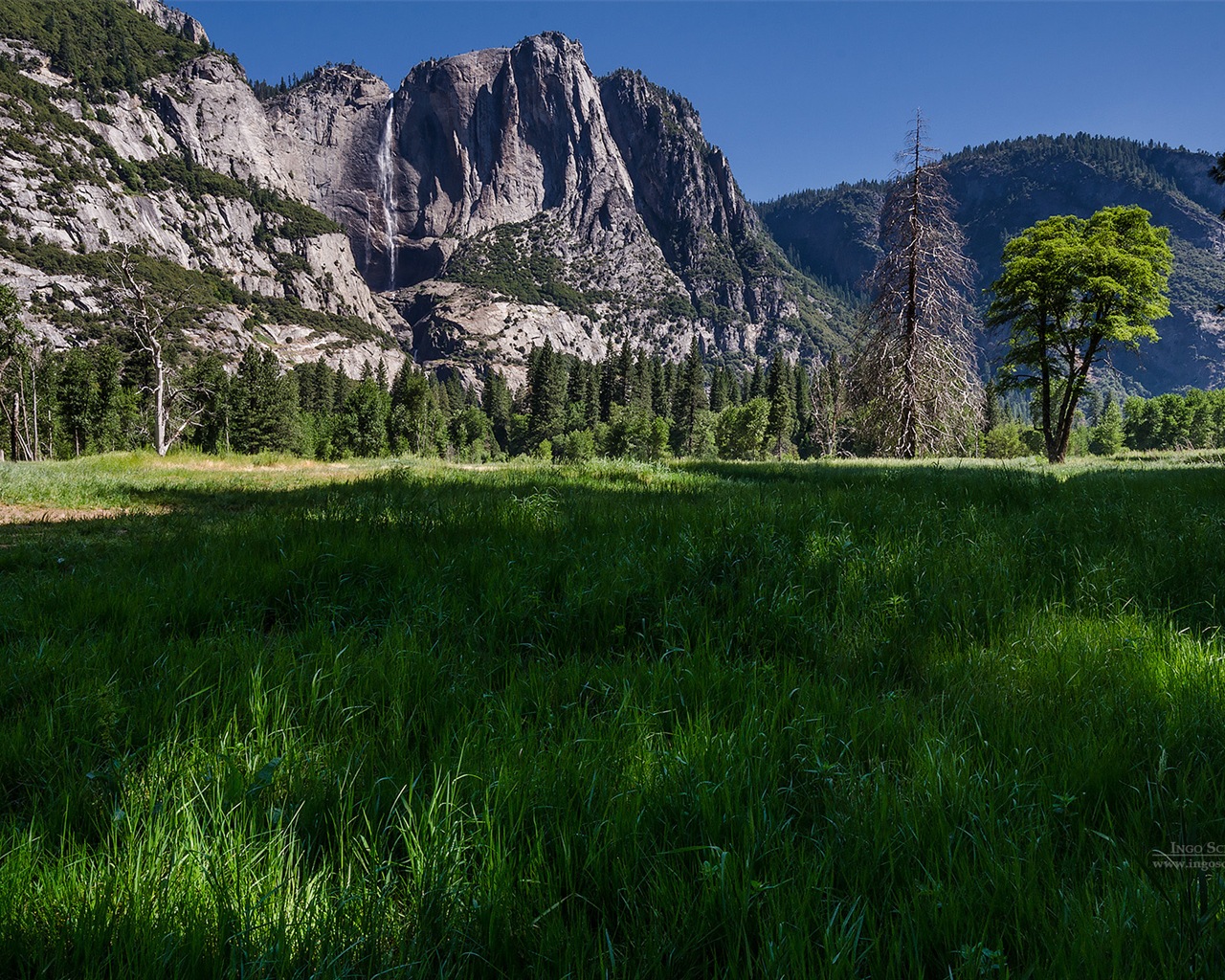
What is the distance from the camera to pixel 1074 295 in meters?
26.3

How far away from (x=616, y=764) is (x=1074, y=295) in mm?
34230

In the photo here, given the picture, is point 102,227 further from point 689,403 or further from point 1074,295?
point 1074,295

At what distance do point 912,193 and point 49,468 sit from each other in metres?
32.2

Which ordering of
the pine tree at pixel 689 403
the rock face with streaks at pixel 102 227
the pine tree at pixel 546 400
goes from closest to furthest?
the pine tree at pixel 546 400 < the pine tree at pixel 689 403 < the rock face with streaks at pixel 102 227

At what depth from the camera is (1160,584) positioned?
3395 millimetres

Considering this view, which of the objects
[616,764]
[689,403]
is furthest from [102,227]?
[616,764]

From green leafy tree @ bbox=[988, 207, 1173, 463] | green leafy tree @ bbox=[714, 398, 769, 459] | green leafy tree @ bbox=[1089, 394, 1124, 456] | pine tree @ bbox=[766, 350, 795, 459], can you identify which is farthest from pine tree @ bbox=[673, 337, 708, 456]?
green leafy tree @ bbox=[988, 207, 1173, 463]

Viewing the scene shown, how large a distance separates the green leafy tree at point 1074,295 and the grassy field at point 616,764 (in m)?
26.7

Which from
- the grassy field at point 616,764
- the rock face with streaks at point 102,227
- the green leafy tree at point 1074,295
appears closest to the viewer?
the grassy field at point 616,764

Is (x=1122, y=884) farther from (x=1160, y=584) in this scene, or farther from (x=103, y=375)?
(x=103, y=375)

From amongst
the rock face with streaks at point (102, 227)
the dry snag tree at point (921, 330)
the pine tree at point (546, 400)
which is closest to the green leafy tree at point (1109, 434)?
the pine tree at point (546, 400)

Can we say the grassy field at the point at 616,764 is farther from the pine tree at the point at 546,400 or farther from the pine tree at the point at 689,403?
the pine tree at the point at 546,400

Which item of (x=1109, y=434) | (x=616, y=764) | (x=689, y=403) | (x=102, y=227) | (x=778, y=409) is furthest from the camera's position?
(x=102, y=227)

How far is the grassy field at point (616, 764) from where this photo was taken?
1.13 metres
